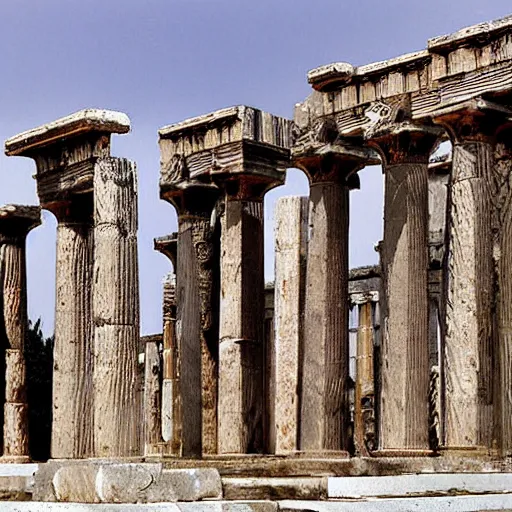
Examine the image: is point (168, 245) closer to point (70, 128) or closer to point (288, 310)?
point (288, 310)

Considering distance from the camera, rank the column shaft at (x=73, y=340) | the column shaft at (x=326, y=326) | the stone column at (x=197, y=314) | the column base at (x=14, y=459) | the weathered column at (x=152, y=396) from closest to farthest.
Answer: the column shaft at (x=326, y=326) → the column shaft at (x=73, y=340) → the stone column at (x=197, y=314) → the column base at (x=14, y=459) → the weathered column at (x=152, y=396)

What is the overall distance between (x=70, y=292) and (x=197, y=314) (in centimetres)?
362

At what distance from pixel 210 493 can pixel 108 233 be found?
9.53m

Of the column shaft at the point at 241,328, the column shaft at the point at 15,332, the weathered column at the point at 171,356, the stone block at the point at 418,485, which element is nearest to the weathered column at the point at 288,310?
the column shaft at the point at 241,328

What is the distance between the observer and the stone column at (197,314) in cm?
3181

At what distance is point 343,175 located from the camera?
29.5m

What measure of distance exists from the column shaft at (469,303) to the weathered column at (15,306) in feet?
35.6

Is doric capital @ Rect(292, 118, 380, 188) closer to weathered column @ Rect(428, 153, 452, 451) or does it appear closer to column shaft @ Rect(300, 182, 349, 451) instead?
column shaft @ Rect(300, 182, 349, 451)

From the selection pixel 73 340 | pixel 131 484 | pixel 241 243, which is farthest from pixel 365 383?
pixel 131 484

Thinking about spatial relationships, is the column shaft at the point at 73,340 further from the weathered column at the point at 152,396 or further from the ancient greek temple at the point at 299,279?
the weathered column at the point at 152,396

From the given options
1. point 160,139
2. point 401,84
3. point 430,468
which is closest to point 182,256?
point 160,139

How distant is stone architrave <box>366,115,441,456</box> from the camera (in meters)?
26.7

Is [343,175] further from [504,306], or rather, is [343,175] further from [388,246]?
[504,306]

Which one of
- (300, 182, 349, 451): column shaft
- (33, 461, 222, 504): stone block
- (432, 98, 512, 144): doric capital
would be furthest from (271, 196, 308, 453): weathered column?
(33, 461, 222, 504): stone block
